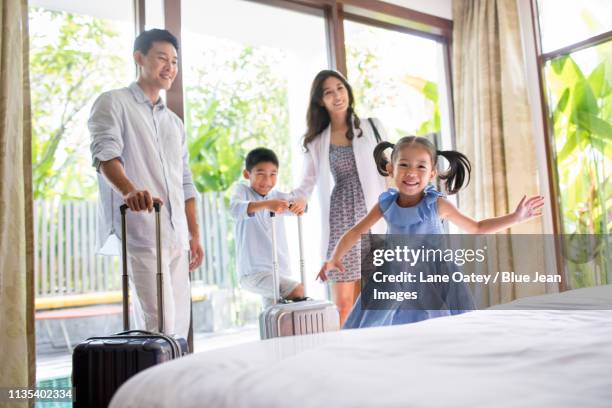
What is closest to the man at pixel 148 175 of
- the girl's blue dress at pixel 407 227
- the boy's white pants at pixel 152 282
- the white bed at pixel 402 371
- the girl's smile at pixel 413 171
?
the boy's white pants at pixel 152 282

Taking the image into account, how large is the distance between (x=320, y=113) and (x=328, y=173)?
34cm

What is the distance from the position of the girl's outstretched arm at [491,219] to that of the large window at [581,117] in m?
1.79

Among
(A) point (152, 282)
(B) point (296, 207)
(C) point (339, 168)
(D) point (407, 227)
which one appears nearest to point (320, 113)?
(C) point (339, 168)

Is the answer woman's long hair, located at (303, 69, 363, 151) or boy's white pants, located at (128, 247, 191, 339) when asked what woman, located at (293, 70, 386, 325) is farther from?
boy's white pants, located at (128, 247, 191, 339)

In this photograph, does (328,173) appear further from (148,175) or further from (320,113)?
(148,175)

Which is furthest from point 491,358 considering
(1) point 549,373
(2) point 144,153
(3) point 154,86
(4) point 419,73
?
(4) point 419,73

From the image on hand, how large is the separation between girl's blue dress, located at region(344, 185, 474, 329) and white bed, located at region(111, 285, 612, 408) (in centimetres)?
125

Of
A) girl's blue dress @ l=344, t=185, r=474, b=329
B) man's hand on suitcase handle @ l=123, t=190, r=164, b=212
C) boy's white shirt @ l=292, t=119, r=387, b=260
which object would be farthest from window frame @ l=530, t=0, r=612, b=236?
man's hand on suitcase handle @ l=123, t=190, r=164, b=212

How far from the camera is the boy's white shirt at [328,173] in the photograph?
9.89ft

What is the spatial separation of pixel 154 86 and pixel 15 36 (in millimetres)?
590

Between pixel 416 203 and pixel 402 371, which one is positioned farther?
pixel 416 203

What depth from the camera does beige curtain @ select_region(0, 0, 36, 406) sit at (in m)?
2.31

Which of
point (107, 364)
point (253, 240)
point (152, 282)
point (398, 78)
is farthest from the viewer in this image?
point (398, 78)

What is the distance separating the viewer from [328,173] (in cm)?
307
